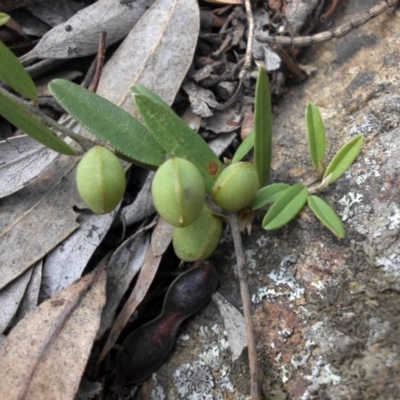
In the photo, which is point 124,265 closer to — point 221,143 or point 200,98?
point 221,143

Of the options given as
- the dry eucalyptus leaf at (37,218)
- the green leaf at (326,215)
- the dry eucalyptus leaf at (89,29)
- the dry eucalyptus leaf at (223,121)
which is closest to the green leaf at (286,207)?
the green leaf at (326,215)

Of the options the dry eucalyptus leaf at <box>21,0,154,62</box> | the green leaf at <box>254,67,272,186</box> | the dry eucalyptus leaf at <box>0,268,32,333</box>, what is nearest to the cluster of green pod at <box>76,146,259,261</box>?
the green leaf at <box>254,67,272,186</box>

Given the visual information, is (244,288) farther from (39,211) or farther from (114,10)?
(114,10)

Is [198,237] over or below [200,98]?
below

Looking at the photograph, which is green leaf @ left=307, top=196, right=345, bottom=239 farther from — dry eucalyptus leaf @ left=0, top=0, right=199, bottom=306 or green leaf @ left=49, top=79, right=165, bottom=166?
dry eucalyptus leaf @ left=0, top=0, right=199, bottom=306

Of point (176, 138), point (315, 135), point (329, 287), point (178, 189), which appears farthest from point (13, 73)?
point (329, 287)

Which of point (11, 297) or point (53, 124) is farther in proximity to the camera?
point (11, 297)

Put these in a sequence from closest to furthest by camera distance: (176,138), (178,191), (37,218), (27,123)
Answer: (178,191) → (27,123) → (176,138) → (37,218)
